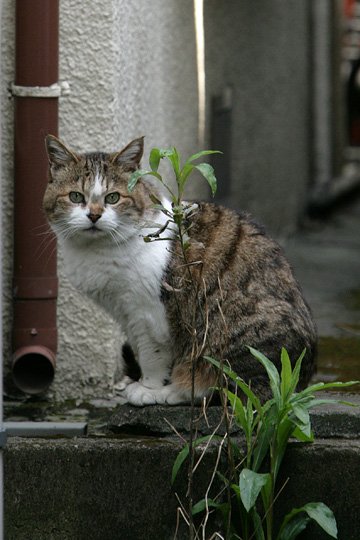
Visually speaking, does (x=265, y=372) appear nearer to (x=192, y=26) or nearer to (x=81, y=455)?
(x=81, y=455)

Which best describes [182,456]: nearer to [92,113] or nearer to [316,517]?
[316,517]

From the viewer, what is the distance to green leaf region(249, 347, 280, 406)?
128 inches

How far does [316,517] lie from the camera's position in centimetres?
325

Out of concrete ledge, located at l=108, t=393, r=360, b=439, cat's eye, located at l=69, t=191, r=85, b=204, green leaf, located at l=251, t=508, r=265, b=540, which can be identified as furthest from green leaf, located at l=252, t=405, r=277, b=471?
cat's eye, located at l=69, t=191, r=85, b=204

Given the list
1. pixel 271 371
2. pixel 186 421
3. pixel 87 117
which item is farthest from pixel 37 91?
pixel 271 371

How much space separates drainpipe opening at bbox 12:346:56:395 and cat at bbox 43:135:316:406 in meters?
0.61

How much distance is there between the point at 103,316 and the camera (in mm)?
4473

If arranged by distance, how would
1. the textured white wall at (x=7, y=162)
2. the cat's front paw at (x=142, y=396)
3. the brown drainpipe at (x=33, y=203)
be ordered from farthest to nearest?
1. the textured white wall at (x=7, y=162)
2. the brown drainpipe at (x=33, y=203)
3. the cat's front paw at (x=142, y=396)

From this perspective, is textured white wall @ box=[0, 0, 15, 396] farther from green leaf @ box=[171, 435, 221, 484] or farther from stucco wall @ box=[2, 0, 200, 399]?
green leaf @ box=[171, 435, 221, 484]

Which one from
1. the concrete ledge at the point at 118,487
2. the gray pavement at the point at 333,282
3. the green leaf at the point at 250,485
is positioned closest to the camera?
the green leaf at the point at 250,485

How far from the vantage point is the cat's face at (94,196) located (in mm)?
3562

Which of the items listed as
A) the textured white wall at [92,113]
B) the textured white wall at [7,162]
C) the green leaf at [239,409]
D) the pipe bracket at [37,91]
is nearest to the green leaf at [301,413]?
the green leaf at [239,409]

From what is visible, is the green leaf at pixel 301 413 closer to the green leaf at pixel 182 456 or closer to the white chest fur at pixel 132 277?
the green leaf at pixel 182 456

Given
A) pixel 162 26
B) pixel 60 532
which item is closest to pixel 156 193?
pixel 60 532
